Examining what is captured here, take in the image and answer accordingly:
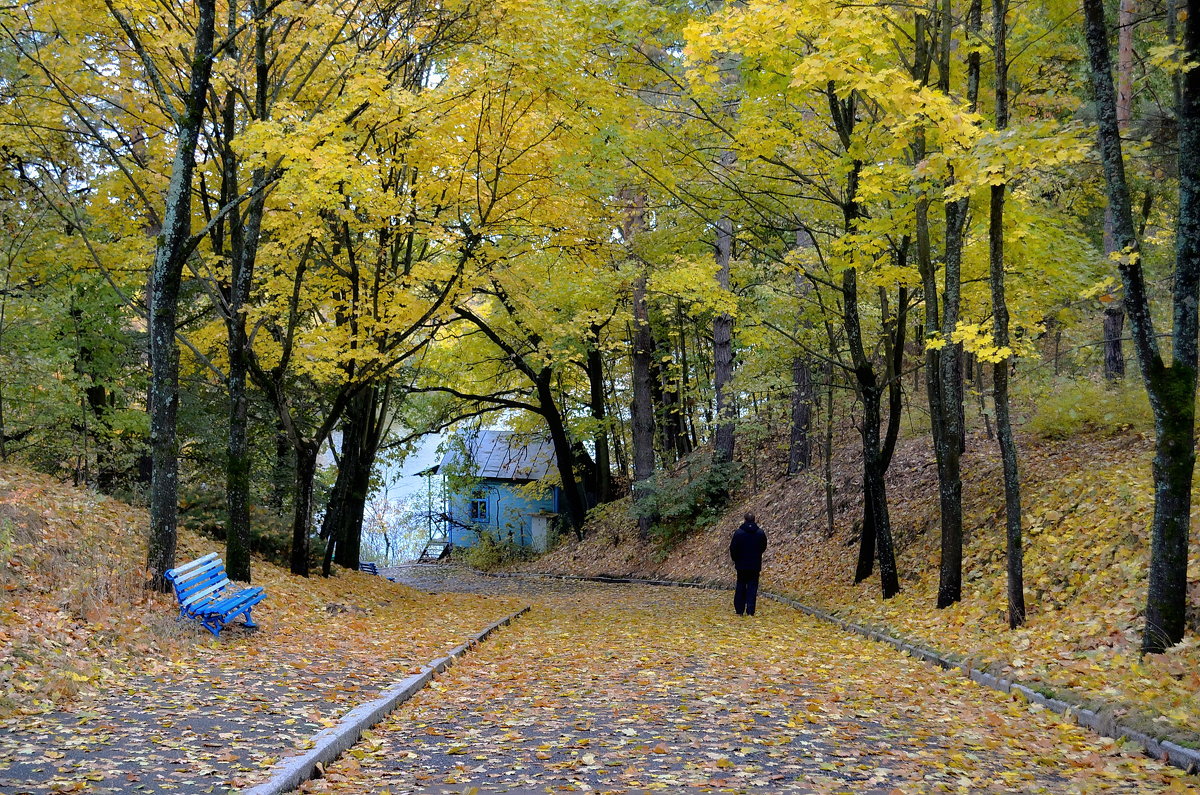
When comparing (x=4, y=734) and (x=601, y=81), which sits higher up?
(x=601, y=81)

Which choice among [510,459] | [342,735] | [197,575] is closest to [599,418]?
[510,459]

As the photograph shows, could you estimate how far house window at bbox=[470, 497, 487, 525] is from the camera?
48.2m

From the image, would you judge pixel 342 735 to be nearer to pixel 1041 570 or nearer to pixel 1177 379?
pixel 1177 379

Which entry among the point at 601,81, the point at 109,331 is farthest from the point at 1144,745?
the point at 109,331

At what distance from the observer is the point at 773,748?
6180 mm

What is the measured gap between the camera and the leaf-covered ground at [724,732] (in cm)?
546

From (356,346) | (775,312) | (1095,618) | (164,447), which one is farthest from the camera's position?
(775,312)

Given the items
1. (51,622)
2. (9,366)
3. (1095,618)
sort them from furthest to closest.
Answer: (9,366), (1095,618), (51,622)

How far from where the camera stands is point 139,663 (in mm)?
8148

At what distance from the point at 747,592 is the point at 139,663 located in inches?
370

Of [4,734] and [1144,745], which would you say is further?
[1144,745]

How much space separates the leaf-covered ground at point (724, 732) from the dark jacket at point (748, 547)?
3.41 meters

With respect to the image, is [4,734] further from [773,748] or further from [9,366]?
[9,366]

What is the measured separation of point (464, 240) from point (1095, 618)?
11151 mm
